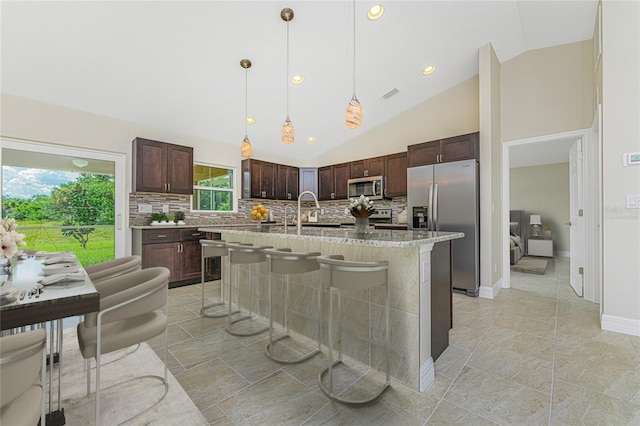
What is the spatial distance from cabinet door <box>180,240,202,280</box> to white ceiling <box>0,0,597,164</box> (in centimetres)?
198

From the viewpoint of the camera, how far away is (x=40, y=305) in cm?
96

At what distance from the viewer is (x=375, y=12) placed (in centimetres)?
292

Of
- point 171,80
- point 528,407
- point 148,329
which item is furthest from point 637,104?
point 171,80

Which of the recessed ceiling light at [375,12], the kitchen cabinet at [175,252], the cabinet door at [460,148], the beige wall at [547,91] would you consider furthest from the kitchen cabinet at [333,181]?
the recessed ceiling light at [375,12]

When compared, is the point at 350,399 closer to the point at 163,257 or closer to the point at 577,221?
the point at 163,257

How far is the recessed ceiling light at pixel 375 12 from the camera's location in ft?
9.37

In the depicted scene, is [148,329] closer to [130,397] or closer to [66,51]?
[130,397]

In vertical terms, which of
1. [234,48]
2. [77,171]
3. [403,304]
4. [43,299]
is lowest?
[403,304]

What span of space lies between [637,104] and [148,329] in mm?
4215

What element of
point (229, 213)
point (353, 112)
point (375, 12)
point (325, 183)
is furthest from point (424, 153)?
point (229, 213)

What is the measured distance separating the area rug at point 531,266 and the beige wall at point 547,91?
2.64 meters

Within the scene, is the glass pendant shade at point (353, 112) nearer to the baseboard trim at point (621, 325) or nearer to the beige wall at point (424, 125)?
the beige wall at point (424, 125)

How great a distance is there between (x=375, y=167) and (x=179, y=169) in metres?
3.53

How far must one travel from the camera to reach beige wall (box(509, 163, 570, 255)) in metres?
6.77
